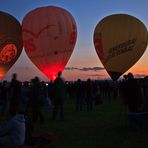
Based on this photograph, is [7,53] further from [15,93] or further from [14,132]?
[14,132]

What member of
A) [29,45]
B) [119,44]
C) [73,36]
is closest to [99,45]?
[119,44]

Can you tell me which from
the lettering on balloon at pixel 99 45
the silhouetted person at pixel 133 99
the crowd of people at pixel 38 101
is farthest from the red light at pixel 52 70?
the silhouetted person at pixel 133 99

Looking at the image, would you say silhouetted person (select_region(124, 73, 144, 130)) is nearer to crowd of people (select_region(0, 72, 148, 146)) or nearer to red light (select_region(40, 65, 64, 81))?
crowd of people (select_region(0, 72, 148, 146))

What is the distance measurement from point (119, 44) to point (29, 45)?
6097 mm

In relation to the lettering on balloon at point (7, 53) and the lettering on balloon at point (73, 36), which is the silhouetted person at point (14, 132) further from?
the lettering on balloon at point (7, 53)

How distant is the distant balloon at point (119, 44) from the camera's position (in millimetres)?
25188

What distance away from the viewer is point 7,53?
78.4ft

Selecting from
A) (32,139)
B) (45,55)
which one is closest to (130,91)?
(32,139)

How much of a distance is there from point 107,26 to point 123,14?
1472mm

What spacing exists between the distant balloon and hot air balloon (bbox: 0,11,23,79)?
486 centimetres

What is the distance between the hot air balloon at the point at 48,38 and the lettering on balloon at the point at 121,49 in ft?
11.6

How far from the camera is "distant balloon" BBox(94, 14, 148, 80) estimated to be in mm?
25188

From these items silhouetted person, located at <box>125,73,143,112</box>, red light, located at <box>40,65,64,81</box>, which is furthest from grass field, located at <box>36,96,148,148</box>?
red light, located at <box>40,65,64,81</box>

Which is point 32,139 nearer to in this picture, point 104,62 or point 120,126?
point 120,126
